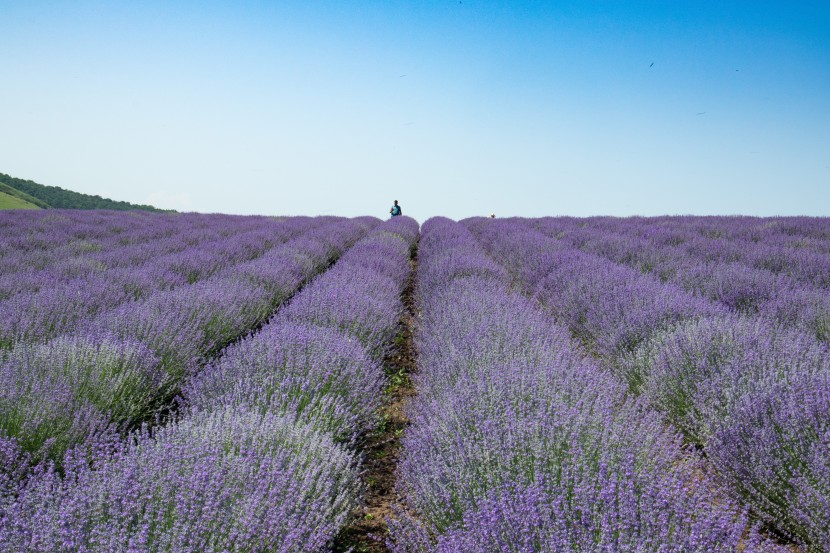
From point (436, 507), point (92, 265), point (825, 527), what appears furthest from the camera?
point (92, 265)

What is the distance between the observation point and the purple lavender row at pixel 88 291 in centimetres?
351

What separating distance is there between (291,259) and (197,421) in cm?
480

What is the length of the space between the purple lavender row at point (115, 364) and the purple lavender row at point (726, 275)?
12.6ft

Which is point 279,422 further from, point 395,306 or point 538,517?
point 395,306

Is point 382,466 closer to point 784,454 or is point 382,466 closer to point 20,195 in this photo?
point 784,454

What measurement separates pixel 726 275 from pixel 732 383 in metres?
2.91

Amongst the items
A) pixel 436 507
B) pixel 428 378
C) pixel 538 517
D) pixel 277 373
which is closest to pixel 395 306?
pixel 428 378

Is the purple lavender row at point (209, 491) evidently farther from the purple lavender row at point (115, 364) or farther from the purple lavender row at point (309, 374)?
the purple lavender row at point (115, 364)

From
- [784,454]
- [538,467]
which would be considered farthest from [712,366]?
[538,467]

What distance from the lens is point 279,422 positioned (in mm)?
1972

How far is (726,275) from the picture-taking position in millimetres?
4961

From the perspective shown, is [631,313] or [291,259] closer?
[631,313]

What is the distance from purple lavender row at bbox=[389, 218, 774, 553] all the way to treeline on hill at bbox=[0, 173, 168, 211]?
3012cm

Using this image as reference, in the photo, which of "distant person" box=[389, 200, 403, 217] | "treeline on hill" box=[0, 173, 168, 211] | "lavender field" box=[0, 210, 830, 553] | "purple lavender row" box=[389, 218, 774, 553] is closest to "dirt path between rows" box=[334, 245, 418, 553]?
"lavender field" box=[0, 210, 830, 553]
